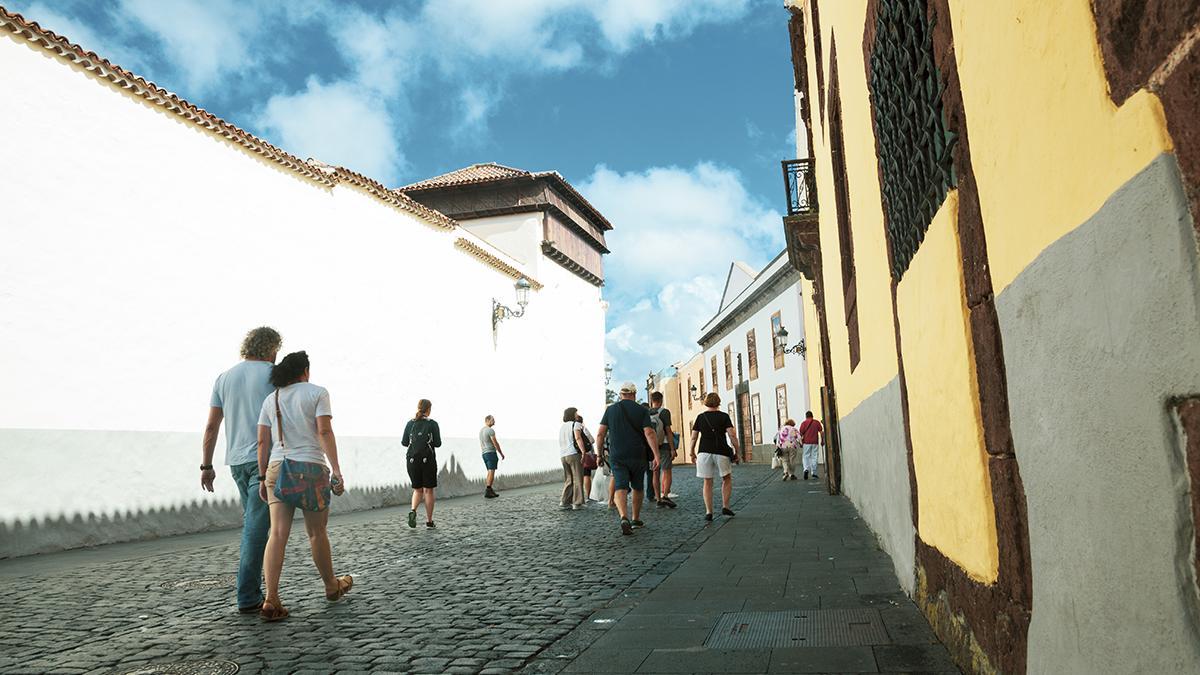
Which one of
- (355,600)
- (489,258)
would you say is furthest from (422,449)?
(489,258)

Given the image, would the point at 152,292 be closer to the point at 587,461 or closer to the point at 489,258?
the point at 587,461

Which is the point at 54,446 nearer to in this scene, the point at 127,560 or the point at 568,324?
the point at 127,560

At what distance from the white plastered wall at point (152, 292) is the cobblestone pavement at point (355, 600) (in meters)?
1.45

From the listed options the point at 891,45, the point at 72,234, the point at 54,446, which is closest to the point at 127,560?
the point at 54,446

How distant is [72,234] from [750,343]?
27426mm

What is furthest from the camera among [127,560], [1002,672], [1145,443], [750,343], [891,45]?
[750,343]

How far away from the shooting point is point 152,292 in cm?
1154

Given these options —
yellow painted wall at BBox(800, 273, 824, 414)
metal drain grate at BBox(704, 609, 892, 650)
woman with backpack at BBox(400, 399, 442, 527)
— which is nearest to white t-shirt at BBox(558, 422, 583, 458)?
woman with backpack at BBox(400, 399, 442, 527)

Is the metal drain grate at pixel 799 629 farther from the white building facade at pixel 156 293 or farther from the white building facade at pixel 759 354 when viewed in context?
the white building facade at pixel 759 354

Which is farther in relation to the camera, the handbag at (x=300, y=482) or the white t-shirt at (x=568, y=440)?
the white t-shirt at (x=568, y=440)

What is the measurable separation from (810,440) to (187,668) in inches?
615

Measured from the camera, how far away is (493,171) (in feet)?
98.6

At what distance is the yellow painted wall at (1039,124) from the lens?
1524 millimetres

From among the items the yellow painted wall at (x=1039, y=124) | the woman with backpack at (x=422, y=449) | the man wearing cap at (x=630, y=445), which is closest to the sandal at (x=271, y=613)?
the yellow painted wall at (x=1039, y=124)
